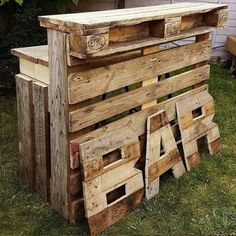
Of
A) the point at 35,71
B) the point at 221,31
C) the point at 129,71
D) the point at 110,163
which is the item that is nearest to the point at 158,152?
the point at 110,163

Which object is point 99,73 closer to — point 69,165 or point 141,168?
point 69,165

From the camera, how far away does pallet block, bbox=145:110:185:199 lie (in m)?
3.47

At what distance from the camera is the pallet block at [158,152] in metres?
3.47

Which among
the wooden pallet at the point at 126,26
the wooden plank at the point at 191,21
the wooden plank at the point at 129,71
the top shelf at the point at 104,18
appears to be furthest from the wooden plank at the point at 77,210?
the wooden plank at the point at 191,21

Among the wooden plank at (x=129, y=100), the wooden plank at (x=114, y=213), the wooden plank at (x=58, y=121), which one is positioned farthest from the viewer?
the wooden plank at (x=114, y=213)

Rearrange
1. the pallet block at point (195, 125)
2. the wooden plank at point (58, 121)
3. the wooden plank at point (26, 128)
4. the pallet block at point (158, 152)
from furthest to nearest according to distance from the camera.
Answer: the pallet block at point (195, 125) → the pallet block at point (158, 152) → the wooden plank at point (26, 128) → the wooden plank at point (58, 121)

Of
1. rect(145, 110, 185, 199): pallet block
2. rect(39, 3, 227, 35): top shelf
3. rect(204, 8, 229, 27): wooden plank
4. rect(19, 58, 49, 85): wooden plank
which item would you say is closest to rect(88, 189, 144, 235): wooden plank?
rect(145, 110, 185, 199): pallet block

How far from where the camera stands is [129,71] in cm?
319

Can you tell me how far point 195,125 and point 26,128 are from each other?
1602 mm

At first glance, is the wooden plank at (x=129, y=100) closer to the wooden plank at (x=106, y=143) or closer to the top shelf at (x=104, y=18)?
the wooden plank at (x=106, y=143)

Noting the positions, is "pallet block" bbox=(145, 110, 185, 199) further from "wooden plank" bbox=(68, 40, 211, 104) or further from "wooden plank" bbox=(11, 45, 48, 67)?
"wooden plank" bbox=(11, 45, 48, 67)

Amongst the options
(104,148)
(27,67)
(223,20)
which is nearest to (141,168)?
(104,148)

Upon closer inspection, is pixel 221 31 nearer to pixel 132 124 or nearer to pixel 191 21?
pixel 191 21

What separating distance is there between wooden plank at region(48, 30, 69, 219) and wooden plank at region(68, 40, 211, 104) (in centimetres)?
10
